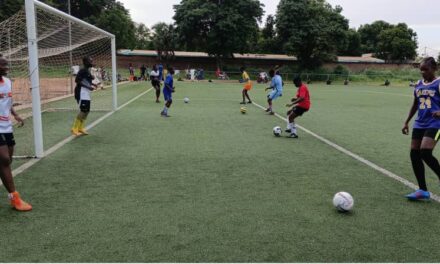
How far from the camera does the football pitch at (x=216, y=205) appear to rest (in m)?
3.71

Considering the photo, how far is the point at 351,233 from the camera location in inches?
163

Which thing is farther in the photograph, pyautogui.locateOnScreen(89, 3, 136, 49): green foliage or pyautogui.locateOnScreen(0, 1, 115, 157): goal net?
pyautogui.locateOnScreen(89, 3, 136, 49): green foliage

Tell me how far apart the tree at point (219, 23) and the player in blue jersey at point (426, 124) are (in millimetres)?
43575

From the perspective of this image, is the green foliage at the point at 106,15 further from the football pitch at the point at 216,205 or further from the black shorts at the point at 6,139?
the black shorts at the point at 6,139

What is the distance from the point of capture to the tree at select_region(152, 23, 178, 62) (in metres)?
53.2

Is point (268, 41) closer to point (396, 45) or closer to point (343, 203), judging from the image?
point (396, 45)

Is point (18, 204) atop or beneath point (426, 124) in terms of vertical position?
beneath

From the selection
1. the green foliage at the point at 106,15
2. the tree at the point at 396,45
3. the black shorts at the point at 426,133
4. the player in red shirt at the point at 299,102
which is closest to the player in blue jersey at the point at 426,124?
the black shorts at the point at 426,133

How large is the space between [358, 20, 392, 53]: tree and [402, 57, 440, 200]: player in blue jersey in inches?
3409

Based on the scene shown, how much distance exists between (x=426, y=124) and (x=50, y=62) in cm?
1291

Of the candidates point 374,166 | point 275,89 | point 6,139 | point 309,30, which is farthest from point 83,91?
point 309,30

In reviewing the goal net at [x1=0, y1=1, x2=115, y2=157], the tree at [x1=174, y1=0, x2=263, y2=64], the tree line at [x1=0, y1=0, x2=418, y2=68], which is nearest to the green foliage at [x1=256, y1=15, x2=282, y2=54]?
the tree line at [x1=0, y1=0, x2=418, y2=68]

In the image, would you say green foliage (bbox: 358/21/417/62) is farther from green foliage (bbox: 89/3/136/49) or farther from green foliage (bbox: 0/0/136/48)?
green foliage (bbox: 89/3/136/49)

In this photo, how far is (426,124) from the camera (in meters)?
5.19
